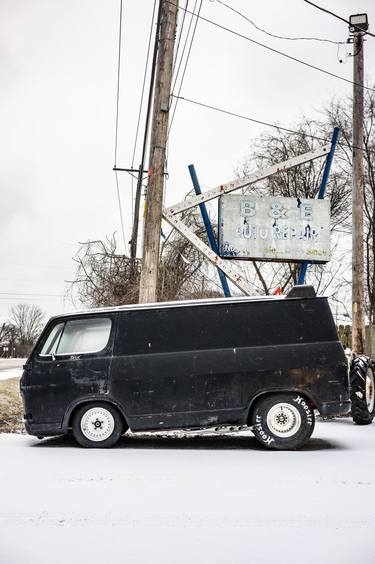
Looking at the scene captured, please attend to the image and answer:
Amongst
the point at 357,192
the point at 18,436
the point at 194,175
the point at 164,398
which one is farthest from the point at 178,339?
the point at 357,192

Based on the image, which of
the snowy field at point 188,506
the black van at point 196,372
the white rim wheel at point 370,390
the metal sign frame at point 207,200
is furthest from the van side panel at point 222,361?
the metal sign frame at point 207,200

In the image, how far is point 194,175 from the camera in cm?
1093

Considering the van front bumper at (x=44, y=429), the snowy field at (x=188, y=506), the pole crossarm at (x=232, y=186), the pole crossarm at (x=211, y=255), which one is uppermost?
the pole crossarm at (x=232, y=186)

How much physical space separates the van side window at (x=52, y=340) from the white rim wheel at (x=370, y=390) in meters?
4.97

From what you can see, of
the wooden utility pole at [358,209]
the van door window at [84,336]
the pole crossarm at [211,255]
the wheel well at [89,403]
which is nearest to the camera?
the wheel well at [89,403]

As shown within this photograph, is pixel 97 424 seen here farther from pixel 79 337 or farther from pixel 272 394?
pixel 272 394

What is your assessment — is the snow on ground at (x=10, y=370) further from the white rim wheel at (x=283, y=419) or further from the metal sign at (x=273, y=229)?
the white rim wheel at (x=283, y=419)

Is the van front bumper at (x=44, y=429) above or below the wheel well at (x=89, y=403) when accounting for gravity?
below

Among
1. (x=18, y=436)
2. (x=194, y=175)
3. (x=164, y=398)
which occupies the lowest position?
(x=18, y=436)

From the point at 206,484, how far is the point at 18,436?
424 centimetres

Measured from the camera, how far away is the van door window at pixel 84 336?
7.36m

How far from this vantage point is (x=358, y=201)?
12859 millimetres

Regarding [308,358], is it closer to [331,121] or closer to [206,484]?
[206,484]

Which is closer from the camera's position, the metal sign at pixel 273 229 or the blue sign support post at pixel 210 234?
the blue sign support post at pixel 210 234
